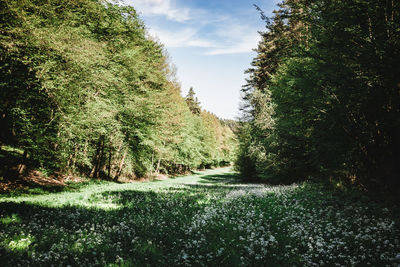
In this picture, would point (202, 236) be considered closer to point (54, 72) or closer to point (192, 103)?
point (54, 72)

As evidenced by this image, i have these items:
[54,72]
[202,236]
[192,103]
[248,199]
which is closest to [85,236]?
[202,236]

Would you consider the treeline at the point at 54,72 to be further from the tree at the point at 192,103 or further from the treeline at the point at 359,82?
the tree at the point at 192,103

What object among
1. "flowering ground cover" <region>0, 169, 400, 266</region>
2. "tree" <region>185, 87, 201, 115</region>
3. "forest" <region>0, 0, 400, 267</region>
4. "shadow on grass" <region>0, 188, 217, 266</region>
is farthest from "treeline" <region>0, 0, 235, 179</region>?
"tree" <region>185, 87, 201, 115</region>

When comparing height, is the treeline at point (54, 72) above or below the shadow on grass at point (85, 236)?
above

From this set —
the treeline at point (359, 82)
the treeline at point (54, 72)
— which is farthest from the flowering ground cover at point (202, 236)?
the treeline at point (54, 72)

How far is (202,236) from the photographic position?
5.70 metres

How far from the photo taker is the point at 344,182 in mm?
11039

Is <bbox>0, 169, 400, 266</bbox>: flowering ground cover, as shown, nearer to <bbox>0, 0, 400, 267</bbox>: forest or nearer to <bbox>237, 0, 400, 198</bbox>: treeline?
<bbox>0, 0, 400, 267</bbox>: forest

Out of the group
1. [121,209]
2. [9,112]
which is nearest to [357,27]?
[121,209]

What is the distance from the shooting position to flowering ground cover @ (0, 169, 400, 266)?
14.2ft

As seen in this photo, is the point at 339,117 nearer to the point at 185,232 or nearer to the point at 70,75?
the point at 185,232

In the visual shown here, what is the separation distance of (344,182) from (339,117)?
484 cm

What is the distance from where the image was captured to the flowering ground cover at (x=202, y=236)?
4320 mm

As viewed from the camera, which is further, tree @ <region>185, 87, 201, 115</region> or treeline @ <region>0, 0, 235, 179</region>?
tree @ <region>185, 87, 201, 115</region>
